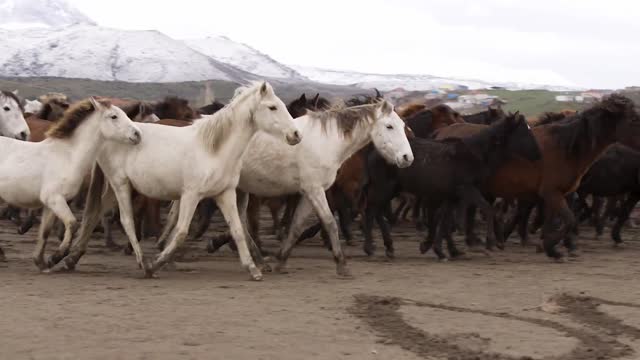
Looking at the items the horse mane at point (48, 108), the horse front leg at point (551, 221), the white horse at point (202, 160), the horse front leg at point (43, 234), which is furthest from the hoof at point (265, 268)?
the horse mane at point (48, 108)

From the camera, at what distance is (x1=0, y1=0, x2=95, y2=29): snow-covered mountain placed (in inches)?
3088

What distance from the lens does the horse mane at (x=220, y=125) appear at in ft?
31.4

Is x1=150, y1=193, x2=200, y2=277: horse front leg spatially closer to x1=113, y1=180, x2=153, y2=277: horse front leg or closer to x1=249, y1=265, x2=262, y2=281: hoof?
x1=113, y1=180, x2=153, y2=277: horse front leg

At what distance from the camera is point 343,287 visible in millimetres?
9234

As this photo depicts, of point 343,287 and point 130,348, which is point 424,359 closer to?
point 130,348

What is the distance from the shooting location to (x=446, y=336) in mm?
6965

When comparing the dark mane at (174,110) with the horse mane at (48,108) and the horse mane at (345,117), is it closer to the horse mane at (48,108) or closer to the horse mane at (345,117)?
the horse mane at (48,108)

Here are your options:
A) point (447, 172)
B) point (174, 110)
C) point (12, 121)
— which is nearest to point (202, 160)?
point (447, 172)

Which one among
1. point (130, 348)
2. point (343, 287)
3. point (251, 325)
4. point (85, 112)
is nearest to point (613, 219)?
point (343, 287)

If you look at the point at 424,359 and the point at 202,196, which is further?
the point at 202,196

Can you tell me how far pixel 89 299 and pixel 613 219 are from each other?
469 inches

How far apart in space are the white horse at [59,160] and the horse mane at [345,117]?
77.0 inches

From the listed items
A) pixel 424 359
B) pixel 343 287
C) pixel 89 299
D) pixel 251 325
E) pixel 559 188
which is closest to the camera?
pixel 424 359

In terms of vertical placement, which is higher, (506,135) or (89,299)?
(506,135)
